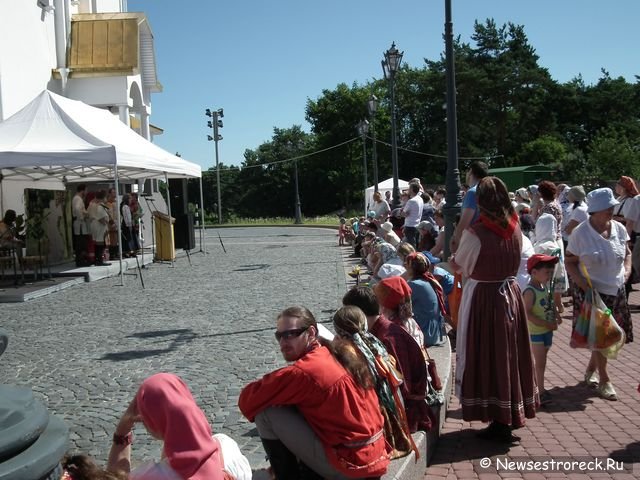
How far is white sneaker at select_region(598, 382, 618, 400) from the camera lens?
18.4 feet

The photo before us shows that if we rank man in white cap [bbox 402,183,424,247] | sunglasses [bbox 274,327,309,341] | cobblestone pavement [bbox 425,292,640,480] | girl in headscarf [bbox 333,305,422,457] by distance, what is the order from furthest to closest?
man in white cap [bbox 402,183,424,247] < cobblestone pavement [bbox 425,292,640,480] < girl in headscarf [bbox 333,305,422,457] < sunglasses [bbox 274,327,309,341]

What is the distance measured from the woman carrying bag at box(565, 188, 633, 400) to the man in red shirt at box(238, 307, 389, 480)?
3.08 meters

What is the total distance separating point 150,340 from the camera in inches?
323

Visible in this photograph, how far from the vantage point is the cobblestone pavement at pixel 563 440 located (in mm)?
4219

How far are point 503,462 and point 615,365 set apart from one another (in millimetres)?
2953

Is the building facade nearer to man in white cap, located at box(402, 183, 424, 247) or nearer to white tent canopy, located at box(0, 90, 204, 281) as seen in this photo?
white tent canopy, located at box(0, 90, 204, 281)

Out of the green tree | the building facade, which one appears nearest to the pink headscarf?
the building facade

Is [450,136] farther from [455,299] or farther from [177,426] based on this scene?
[177,426]

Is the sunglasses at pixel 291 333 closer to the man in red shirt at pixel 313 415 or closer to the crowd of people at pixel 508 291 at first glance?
the man in red shirt at pixel 313 415

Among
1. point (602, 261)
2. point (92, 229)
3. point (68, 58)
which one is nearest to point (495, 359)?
point (602, 261)

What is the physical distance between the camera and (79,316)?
1019cm

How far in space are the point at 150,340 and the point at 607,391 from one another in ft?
17.0

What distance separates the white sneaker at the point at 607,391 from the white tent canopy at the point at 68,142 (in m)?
9.53

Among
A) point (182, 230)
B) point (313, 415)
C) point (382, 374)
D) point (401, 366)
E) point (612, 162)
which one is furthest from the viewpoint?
point (612, 162)
